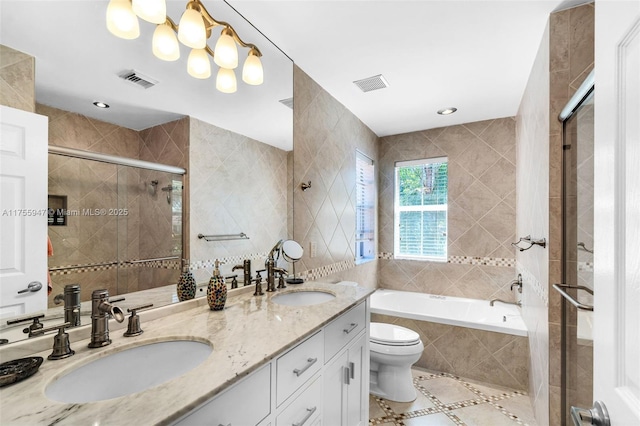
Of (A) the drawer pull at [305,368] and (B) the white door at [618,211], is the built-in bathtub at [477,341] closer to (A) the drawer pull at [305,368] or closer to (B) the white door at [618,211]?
(A) the drawer pull at [305,368]

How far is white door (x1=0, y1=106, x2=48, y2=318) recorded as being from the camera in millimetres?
831

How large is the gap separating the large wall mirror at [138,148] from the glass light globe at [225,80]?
29 mm

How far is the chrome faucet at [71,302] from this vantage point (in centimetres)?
96

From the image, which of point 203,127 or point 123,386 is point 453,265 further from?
point 123,386

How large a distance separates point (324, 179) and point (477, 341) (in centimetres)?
192

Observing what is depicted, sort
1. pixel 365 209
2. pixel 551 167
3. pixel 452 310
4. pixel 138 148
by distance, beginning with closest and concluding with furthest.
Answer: pixel 138 148, pixel 551 167, pixel 452 310, pixel 365 209

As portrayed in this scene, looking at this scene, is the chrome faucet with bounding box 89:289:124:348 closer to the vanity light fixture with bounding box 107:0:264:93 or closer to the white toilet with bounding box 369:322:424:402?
the vanity light fixture with bounding box 107:0:264:93

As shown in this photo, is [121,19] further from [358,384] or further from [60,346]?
[358,384]

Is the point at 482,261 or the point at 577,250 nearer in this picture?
the point at 577,250

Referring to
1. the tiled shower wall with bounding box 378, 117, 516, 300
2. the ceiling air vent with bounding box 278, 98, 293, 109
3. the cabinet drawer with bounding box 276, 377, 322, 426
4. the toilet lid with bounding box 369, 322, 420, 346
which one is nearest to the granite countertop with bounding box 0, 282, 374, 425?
the cabinet drawer with bounding box 276, 377, 322, 426

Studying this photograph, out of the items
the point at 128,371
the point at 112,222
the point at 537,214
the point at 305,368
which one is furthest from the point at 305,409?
the point at 537,214

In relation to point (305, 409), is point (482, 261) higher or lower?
higher

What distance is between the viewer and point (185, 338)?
1036mm

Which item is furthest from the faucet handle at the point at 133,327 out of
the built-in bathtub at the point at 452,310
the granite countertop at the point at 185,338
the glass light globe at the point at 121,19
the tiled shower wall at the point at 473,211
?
the tiled shower wall at the point at 473,211
